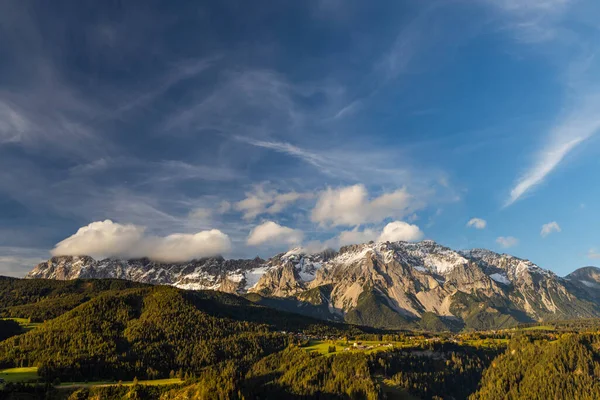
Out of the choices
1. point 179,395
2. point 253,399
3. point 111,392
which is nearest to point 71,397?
point 111,392

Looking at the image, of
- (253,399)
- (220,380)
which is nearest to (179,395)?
(220,380)

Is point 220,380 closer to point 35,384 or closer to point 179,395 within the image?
point 179,395

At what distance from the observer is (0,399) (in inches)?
6457

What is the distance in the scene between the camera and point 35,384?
198 m

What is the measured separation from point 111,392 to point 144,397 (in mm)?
17083

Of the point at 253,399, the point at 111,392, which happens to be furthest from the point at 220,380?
the point at 111,392

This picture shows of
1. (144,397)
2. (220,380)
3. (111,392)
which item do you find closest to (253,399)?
(220,380)

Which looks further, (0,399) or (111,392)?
(111,392)

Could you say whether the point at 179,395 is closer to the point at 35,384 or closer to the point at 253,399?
the point at 253,399

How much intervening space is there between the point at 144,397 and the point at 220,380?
37.3m

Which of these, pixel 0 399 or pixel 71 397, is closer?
pixel 0 399

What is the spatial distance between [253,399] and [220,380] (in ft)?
58.8

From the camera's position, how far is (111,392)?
199125 millimetres

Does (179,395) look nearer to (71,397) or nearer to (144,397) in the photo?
(144,397)
